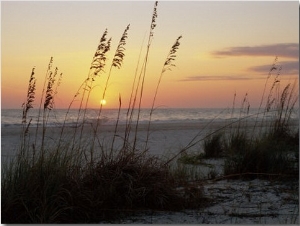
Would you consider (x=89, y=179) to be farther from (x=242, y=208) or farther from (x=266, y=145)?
(x=266, y=145)

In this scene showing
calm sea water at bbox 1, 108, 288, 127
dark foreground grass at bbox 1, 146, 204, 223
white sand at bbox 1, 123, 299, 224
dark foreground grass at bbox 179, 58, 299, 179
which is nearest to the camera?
dark foreground grass at bbox 1, 146, 204, 223

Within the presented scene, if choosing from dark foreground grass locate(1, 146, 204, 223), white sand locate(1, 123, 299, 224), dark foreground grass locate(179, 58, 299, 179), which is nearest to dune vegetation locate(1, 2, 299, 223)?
dark foreground grass locate(1, 146, 204, 223)

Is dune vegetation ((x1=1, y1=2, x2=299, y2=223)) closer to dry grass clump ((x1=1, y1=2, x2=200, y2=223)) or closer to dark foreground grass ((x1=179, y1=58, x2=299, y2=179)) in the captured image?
dry grass clump ((x1=1, y1=2, x2=200, y2=223))

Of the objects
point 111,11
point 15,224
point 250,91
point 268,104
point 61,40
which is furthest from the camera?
point 250,91

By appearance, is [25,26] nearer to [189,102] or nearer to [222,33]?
[222,33]

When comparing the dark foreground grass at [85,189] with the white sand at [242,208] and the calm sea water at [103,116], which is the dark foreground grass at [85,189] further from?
the calm sea water at [103,116]

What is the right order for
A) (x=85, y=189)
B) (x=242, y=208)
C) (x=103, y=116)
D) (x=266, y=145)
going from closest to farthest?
(x=85, y=189)
(x=242, y=208)
(x=103, y=116)
(x=266, y=145)

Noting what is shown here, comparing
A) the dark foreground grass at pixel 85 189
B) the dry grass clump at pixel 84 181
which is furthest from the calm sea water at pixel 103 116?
the dark foreground grass at pixel 85 189

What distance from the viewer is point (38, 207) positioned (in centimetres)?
321

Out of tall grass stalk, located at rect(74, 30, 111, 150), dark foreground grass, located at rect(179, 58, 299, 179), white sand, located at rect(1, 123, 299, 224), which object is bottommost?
white sand, located at rect(1, 123, 299, 224)

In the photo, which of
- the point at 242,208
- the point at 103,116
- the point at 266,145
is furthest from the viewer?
the point at 266,145

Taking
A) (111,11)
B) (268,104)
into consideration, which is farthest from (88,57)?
(268,104)

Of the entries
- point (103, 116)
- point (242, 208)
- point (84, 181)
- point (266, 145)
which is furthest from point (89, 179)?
point (266, 145)

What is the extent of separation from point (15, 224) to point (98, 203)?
25.6 inches
